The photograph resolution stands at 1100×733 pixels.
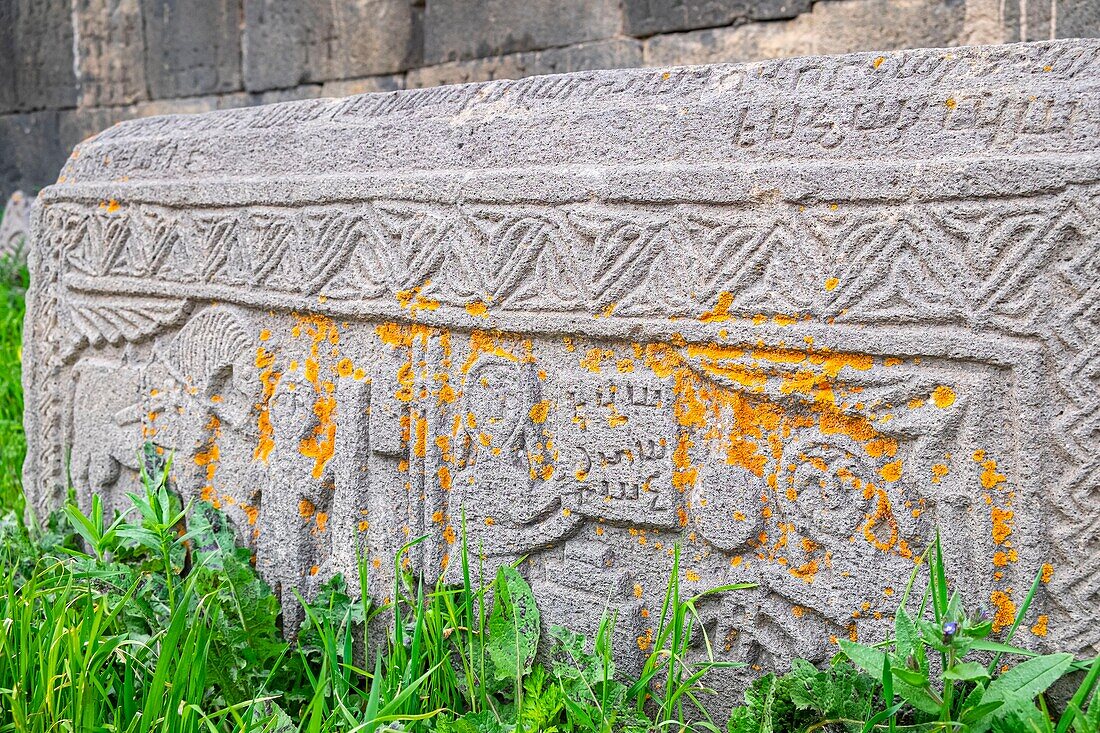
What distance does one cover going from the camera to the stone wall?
3.74 meters

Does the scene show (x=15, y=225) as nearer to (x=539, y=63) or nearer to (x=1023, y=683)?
(x=539, y=63)

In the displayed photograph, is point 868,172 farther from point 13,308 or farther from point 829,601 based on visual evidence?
point 13,308

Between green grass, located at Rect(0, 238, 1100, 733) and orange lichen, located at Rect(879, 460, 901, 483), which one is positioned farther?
orange lichen, located at Rect(879, 460, 901, 483)

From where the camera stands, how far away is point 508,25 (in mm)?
4512

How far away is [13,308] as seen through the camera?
4566mm

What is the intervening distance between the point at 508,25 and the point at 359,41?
0.88 m

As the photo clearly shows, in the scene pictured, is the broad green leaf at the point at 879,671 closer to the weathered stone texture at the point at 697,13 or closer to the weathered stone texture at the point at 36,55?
the weathered stone texture at the point at 697,13

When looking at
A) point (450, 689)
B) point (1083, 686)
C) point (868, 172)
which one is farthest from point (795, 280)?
point (450, 689)

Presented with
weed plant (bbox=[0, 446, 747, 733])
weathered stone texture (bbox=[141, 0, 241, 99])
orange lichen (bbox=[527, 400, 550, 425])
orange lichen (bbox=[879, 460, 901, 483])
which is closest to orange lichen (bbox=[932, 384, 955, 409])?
orange lichen (bbox=[879, 460, 901, 483])

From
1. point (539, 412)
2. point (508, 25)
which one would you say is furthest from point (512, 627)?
point (508, 25)

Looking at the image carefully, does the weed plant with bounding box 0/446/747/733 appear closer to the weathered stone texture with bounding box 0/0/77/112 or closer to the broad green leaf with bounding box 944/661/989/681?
the broad green leaf with bounding box 944/661/989/681

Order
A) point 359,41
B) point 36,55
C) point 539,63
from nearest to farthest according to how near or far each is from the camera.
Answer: point 539,63 < point 359,41 < point 36,55

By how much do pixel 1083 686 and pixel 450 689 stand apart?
100 centimetres

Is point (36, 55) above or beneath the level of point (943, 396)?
above
